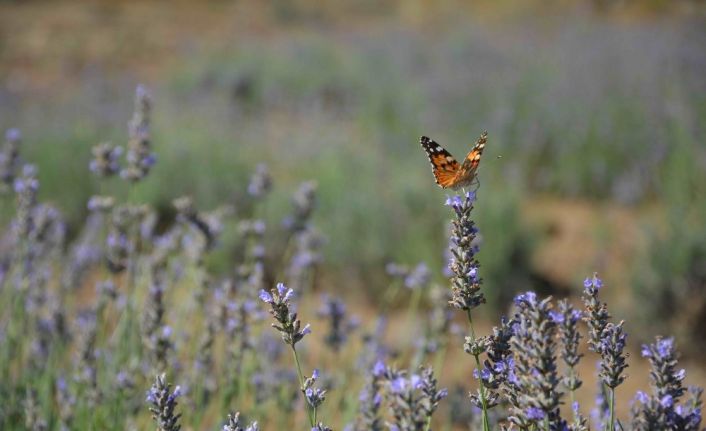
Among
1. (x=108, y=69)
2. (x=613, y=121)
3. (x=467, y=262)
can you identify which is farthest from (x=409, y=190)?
(x=108, y=69)

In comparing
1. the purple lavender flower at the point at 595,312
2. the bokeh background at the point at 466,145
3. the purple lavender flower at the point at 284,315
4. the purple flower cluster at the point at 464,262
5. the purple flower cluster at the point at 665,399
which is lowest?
the purple flower cluster at the point at 665,399

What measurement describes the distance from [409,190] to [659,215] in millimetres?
1931

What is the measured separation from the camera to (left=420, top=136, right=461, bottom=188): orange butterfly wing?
5.77 feet

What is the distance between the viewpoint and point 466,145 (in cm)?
604

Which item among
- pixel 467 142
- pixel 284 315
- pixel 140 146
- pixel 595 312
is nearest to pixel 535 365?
pixel 595 312

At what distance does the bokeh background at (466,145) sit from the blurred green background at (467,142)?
0.02 metres

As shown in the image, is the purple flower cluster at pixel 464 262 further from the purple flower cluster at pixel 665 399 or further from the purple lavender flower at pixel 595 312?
the purple flower cluster at pixel 665 399

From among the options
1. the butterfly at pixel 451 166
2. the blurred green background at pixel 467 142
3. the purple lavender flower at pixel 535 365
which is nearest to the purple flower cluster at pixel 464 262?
the purple lavender flower at pixel 535 365

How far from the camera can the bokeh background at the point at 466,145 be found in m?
4.36

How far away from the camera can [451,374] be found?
150 inches

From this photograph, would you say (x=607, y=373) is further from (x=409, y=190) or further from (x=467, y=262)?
(x=409, y=190)

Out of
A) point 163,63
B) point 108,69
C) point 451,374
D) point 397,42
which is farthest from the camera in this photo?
point 163,63

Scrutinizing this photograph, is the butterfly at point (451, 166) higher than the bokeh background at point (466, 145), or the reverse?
the bokeh background at point (466, 145)

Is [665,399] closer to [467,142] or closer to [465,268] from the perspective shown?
[465,268]
